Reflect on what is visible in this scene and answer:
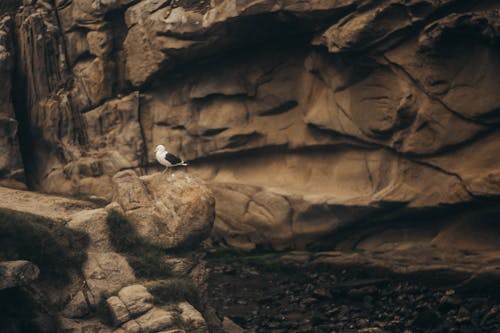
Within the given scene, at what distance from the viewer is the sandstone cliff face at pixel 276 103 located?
22.7m

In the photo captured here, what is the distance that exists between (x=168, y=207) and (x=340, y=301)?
628 cm

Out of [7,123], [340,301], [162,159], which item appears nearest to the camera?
[340,301]

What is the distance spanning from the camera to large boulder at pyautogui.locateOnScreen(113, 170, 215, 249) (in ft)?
66.1

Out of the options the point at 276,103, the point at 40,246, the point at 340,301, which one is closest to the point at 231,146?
the point at 276,103

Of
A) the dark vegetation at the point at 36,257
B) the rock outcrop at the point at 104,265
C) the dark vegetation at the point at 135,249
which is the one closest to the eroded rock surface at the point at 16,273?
the rock outcrop at the point at 104,265

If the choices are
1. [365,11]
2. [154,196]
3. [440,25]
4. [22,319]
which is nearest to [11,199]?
[154,196]

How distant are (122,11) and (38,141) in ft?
22.6

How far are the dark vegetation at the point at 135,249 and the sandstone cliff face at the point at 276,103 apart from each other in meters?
7.65

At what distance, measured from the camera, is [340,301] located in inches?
858

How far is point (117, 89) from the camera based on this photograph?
29.8m

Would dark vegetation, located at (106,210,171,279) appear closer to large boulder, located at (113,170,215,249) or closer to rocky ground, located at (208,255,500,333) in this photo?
large boulder, located at (113,170,215,249)

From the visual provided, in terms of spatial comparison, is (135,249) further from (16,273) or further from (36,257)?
(16,273)

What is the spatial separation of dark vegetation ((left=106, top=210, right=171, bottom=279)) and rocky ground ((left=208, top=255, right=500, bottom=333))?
3148 mm

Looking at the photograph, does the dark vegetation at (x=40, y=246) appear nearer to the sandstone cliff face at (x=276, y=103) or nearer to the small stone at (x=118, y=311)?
the small stone at (x=118, y=311)
